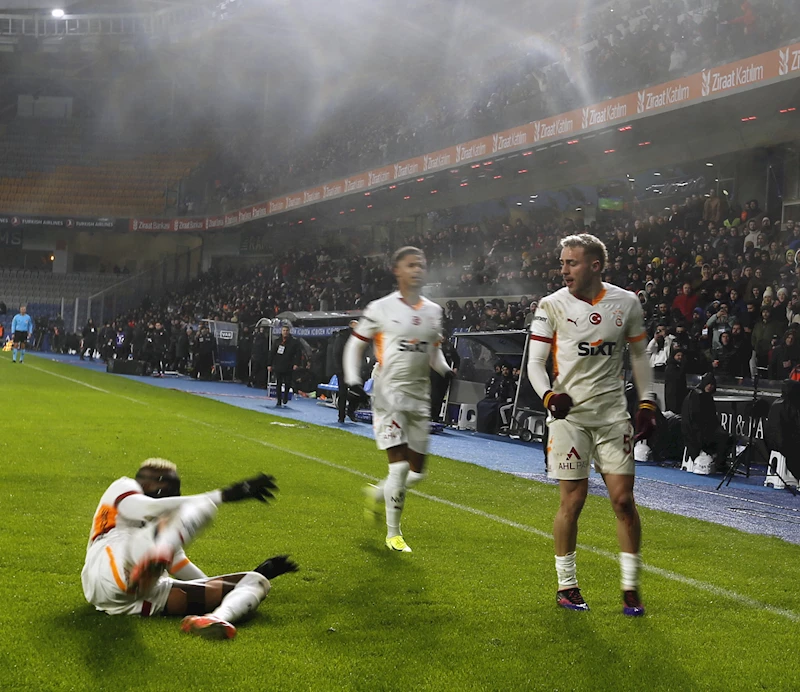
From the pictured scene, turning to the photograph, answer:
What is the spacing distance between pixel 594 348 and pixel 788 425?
7.91m

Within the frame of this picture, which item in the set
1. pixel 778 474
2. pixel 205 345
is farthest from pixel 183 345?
pixel 778 474

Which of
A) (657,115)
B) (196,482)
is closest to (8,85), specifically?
(657,115)

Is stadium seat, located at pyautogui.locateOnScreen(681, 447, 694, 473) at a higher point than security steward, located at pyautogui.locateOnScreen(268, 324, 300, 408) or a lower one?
lower

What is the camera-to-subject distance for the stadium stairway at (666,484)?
32.6 ft

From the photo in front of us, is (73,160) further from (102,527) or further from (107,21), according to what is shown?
(102,527)

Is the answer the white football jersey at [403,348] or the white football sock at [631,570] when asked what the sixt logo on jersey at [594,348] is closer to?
the white football sock at [631,570]

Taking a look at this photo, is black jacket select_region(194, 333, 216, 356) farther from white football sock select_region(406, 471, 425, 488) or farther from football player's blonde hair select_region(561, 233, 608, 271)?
football player's blonde hair select_region(561, 233, 608, 271)

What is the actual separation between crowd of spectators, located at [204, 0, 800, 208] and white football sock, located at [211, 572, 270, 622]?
59.1 feet

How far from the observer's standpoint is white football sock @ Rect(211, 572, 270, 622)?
4.70 m

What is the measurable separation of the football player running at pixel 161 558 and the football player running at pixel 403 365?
2334mm

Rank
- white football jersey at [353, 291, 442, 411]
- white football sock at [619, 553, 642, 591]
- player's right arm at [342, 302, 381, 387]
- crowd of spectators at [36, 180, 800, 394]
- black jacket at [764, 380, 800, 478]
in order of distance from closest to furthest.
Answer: white football sock at [619, 553, 642, 591], white football jersey at [353, 291, 442, 411], player's right arm at [342, 302, 381, 387], black jacket at [764, 380, 800, 478], crowd of spectators at [36, 180, 800, 394]

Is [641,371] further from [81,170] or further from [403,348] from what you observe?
[81,170]

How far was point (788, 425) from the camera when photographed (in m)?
12.3

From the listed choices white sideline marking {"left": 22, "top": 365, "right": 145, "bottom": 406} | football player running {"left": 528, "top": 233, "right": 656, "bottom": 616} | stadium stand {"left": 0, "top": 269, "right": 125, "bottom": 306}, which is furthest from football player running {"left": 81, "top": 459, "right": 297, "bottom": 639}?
stadium stand {"left": 0, "top": 269, "right": 125, "bottom": 306}
